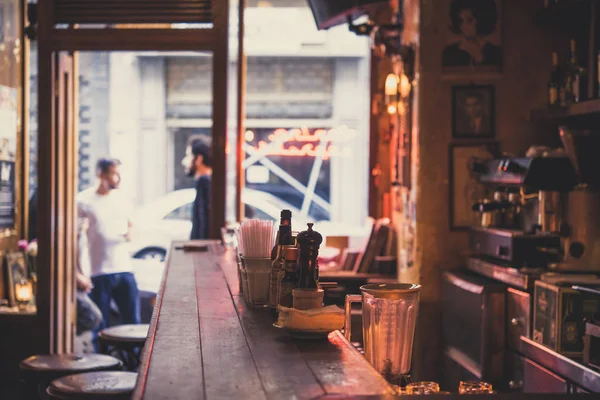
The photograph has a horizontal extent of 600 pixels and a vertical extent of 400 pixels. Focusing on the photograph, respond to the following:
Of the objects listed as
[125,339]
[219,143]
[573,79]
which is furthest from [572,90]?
[125,339]

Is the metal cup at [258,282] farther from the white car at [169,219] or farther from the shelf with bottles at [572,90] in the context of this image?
the white car at [169,219]

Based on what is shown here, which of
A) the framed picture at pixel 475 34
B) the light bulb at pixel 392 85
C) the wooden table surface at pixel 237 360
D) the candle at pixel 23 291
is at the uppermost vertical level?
the framed picture at pixel 475 34

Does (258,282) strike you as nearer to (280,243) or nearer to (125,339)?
(280,243)

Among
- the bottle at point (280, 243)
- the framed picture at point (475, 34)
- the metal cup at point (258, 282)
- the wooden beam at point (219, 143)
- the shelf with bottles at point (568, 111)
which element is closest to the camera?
the bottle at point (280, 243)

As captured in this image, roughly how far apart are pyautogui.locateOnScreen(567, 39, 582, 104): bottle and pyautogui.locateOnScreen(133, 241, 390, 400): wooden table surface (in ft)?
7.33

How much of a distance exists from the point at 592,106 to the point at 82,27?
121 inches

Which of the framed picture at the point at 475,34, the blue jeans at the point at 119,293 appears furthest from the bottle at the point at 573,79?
the blue jeans at the point at 119,293

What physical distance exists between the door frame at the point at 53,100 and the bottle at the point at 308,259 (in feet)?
10.9

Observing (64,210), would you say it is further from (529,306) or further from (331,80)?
(331,80)

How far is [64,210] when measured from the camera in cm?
561

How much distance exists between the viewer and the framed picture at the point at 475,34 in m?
5.03

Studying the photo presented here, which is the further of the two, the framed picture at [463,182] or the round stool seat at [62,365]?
the framed picture at [463,182]

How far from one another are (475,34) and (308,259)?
3156 mm

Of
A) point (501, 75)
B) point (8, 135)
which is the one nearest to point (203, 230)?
point (8, 135)
